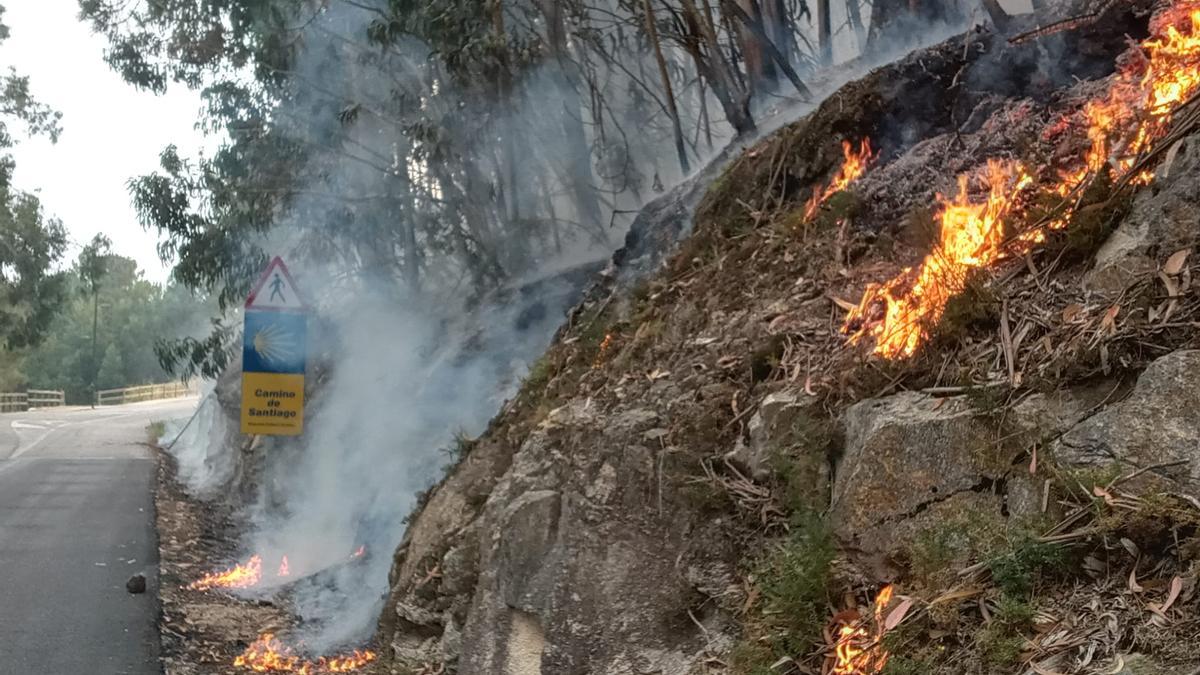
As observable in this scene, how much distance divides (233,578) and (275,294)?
10.3ft

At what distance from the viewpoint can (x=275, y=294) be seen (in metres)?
Result: 8.84

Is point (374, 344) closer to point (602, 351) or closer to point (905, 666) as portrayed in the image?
point (602, 351)

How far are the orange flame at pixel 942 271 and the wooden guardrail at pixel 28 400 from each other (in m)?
52.5

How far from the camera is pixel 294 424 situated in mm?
8852

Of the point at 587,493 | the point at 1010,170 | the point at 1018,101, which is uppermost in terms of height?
the point at 1018,101

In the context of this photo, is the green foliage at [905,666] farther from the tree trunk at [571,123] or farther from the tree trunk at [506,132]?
the tree trunk at [571,123]

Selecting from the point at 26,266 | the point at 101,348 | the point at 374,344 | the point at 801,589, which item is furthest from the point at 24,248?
the point at 101,348

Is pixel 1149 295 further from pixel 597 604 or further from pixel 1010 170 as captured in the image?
pixel 597 604

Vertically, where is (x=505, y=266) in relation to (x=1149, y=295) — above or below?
above

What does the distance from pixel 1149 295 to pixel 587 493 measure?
90.0 inches

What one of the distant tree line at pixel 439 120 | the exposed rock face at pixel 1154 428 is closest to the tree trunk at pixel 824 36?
the distant tree line at pixel 439 120

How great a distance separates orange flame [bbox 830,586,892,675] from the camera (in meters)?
3.09

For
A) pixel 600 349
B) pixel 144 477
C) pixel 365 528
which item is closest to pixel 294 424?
pixel 365 528

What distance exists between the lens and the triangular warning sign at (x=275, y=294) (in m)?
8.79
